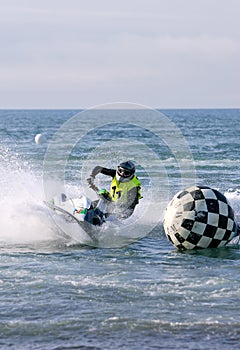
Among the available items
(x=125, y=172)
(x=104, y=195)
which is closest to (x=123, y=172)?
(x=125, y=172)

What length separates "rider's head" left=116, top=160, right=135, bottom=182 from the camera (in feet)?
44.8

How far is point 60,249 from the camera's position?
1238 cm

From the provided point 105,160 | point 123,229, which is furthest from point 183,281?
point 105,160

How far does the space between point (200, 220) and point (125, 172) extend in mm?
2795

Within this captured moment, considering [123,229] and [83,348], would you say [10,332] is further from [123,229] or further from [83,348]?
[123,229]

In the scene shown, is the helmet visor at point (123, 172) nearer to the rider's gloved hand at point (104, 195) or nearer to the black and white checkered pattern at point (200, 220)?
the rider's gloved hand at point (104, 195)

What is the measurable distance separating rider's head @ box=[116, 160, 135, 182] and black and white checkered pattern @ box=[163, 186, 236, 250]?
220 centimetres

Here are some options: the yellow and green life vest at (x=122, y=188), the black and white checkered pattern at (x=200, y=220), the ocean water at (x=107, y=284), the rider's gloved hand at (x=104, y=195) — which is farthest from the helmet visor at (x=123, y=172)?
the black and white checkered pattern at (x=200, y=220)

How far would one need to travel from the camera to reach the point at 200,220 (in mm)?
11273

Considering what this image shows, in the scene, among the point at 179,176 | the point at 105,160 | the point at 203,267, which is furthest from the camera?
the point at 105,160

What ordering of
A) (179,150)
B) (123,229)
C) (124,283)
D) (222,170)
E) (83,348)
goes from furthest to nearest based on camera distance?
1. (179,150)
2. (222,170)
3. (123,229)
4. (124,283)
5. (83,348)

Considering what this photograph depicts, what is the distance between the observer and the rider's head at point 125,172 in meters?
13.7

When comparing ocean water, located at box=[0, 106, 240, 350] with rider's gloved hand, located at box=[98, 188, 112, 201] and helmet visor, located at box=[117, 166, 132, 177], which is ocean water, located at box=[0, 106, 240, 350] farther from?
helmet visor, located at box=[117, 166, 132, 177]

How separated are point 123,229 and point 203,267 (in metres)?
3.41
